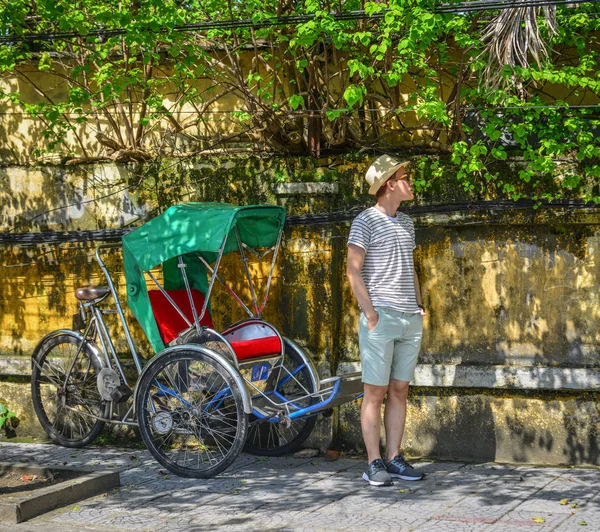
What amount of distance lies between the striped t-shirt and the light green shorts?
0.29 ft

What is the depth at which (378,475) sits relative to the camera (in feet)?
23.7

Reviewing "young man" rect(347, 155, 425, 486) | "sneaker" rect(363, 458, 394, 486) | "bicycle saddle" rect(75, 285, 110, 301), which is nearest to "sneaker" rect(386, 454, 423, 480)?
"young man" rect(347, 155, 425, 486)

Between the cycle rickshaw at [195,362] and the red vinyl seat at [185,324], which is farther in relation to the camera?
the red vinyl seat at [185,324]

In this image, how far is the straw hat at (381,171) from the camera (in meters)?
7.36

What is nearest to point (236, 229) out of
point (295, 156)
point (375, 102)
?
point (295, 156)

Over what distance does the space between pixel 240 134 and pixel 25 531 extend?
4.17 metres

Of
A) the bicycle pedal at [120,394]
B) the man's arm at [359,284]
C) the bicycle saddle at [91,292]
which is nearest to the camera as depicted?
the man's arm at [359,284]

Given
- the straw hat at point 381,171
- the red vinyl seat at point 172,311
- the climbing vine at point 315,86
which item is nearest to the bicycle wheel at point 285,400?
the red vinyl seat at point 172,311

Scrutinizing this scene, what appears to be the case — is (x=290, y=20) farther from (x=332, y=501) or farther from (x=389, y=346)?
(x=332, y=501)

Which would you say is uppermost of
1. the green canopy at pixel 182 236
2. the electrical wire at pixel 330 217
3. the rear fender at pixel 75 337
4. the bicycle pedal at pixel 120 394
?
the electrical wire at pixel 330 217

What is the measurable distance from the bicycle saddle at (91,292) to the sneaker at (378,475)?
109 inches

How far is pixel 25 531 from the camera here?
20.9 ft

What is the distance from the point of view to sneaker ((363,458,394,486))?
7.22m

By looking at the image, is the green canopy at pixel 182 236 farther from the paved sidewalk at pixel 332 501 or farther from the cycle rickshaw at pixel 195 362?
the paved sidewalk at pixel 332 501
